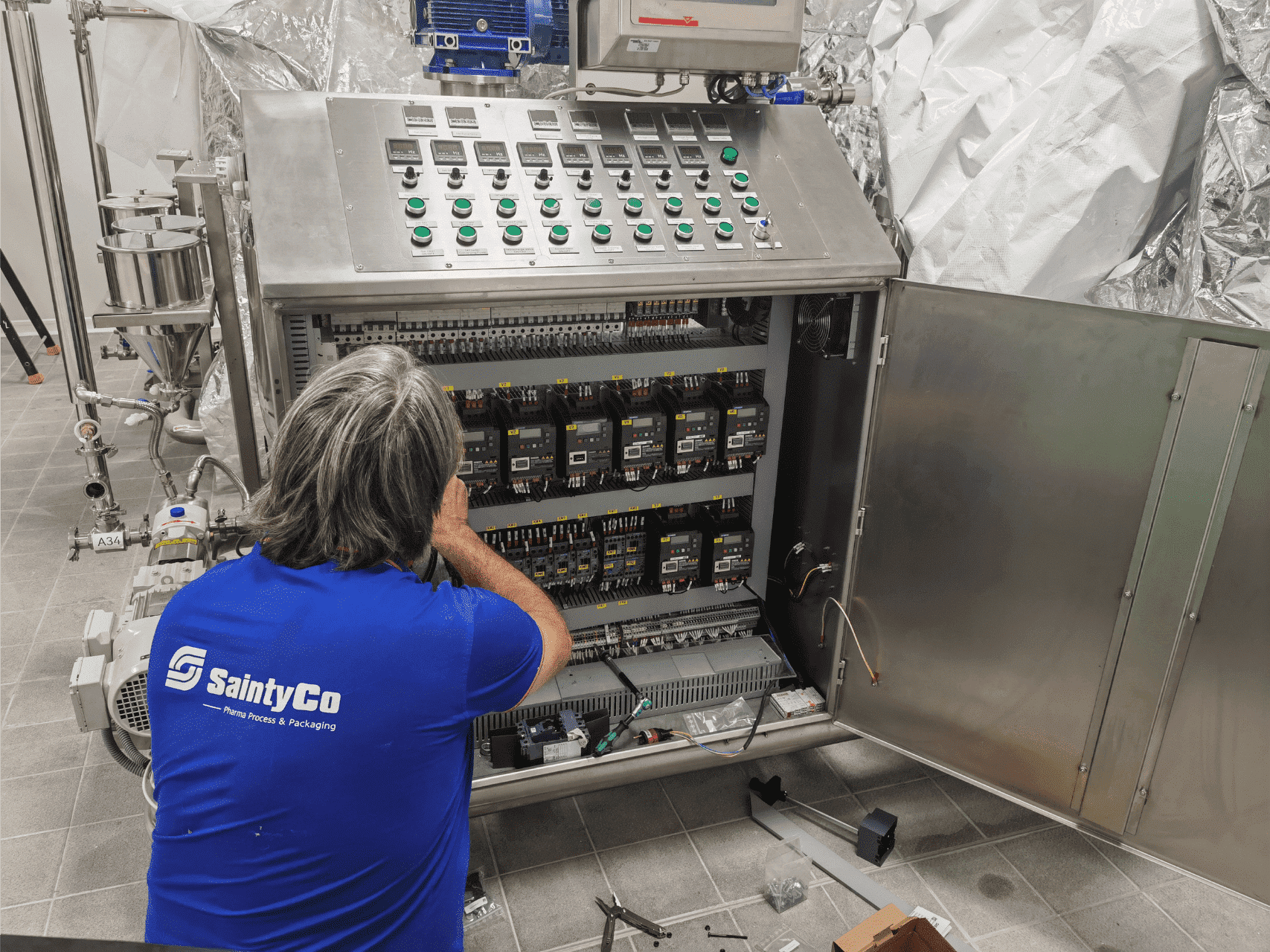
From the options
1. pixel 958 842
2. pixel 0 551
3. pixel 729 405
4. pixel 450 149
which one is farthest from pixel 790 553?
pixel 0 551

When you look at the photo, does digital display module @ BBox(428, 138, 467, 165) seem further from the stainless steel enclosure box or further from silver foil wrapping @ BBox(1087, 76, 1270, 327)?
silver foil wrapping @ BBox(1087, 76, 1270, 327)

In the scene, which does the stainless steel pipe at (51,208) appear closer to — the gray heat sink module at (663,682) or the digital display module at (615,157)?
the gray heat sink module at (663,682)

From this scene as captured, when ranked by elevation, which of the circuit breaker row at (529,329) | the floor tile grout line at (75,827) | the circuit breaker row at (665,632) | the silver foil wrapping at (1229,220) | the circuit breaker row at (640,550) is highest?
the silver foil wrapping at (1229,220)

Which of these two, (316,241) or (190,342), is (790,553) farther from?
(190,342)

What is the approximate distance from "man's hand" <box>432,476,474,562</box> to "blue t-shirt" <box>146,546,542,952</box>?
0.34 meters

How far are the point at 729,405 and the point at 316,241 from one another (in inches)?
45.4

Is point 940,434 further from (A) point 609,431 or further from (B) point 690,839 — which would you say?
(B) point 690,839

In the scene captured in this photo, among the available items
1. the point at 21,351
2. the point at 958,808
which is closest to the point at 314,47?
the point at 958,808

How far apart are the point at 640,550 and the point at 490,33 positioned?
1.37 meters

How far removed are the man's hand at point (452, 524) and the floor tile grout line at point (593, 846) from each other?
1061mm

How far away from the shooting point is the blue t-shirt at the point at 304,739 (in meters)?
1.15

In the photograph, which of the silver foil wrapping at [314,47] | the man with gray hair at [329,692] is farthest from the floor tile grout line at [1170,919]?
the silver foil wrapping at [314,47]

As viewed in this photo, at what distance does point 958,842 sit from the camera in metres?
2.38

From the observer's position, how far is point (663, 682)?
98.1 inches
